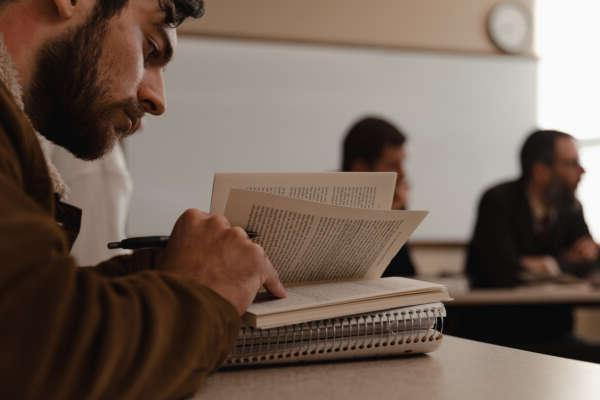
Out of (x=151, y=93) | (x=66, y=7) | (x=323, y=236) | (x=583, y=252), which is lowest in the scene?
(x=583, y=252)

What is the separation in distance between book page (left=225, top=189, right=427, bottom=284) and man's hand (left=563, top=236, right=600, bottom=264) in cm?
248

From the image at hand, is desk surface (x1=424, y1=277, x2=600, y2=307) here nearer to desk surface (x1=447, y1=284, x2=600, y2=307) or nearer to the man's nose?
desk surface (x1=447, y1=284, x2=600, y2=307)

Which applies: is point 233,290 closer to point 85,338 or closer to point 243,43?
point 85,338

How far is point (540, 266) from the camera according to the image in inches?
118

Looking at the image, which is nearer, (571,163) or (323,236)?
(323,236)

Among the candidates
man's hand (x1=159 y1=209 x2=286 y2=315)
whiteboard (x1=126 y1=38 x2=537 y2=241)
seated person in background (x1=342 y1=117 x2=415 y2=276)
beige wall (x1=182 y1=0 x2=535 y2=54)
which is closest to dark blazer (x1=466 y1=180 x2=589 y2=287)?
seated person in background (x1=342 y1=117 x2=415 y2=276)

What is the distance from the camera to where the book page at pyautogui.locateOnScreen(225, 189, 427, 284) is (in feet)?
2.72

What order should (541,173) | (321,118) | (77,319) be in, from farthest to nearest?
(321,118), (541,173), (77,319)

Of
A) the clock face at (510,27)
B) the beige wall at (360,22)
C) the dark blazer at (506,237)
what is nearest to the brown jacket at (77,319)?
the dark blazer at (506,237)

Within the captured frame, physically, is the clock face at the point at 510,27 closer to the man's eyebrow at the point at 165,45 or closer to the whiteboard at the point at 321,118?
the whiteboard at the point at 321,118

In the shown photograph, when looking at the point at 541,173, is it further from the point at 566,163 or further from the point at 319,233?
the point at 319,233

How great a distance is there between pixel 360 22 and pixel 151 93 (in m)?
3.22

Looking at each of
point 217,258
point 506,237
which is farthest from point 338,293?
point 506,237

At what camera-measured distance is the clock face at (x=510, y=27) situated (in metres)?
4.25
